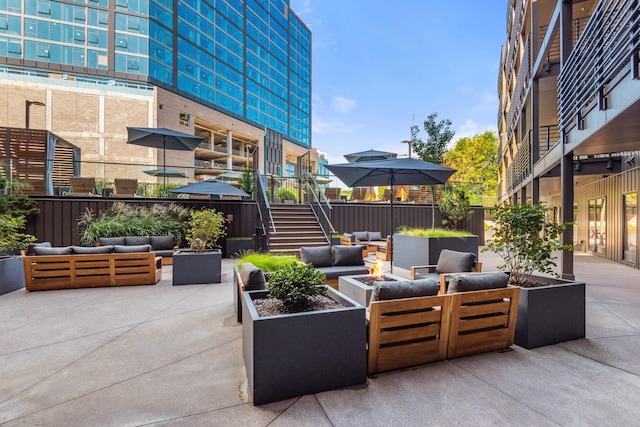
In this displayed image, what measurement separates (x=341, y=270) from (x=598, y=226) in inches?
455

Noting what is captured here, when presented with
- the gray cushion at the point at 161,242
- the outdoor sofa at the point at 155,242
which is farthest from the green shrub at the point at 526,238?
the gray cushion at the point at 161,242

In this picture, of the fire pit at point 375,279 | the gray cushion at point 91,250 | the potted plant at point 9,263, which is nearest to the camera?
the fire pit at point 375,279

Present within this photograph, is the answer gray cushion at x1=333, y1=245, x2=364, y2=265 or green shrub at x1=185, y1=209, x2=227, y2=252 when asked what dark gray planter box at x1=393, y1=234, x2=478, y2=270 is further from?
green shrub at x1=185, y1=209, x2=227, y2=252

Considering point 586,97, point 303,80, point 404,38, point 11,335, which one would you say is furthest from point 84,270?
point 303,80

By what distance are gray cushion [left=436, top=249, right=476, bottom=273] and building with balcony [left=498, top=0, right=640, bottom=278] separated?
2449mm

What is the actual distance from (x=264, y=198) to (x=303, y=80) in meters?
45.9

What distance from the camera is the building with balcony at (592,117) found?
4656 mm

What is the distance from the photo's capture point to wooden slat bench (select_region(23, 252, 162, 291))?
240 inches

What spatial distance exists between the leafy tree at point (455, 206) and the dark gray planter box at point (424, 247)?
5669 millimetres

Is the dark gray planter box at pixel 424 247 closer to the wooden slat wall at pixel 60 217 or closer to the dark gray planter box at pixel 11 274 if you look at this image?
the dark gray planter box at pixel 11 274

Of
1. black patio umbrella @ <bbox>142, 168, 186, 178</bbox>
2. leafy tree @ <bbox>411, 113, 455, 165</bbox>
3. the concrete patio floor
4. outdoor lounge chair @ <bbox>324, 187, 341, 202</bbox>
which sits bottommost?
the concrete patio floor

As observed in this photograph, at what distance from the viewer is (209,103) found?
31.0 m

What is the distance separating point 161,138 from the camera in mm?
10781

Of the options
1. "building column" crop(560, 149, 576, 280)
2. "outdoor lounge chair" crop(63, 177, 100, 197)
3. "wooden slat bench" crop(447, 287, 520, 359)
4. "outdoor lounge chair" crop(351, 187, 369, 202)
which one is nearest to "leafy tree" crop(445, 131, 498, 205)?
"outdoor lounge chair" crop(351, 187, 369, 202)
